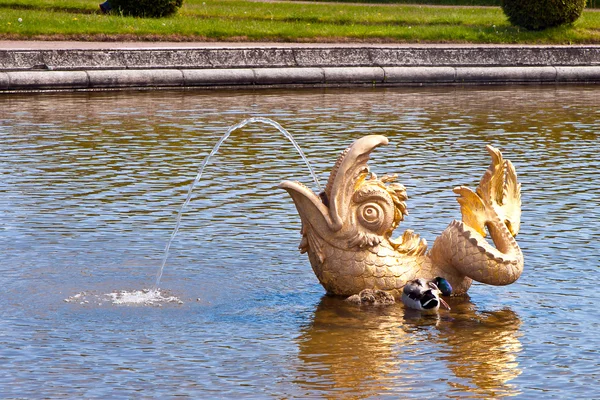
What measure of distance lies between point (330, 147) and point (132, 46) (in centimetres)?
784

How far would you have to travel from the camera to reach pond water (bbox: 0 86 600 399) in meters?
6.15

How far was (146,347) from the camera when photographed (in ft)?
21.5

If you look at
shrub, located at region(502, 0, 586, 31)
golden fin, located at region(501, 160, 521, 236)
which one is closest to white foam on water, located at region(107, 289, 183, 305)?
golden fin, located at region(501, 160, 521, 236)

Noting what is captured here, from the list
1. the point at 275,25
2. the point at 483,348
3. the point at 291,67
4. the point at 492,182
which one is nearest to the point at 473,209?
the point at 492,182

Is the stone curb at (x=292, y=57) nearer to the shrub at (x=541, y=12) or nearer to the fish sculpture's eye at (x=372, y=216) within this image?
the shrub at (x=541, y=12)

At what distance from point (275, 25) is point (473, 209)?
15.2 m

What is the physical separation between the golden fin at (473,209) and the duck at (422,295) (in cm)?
66

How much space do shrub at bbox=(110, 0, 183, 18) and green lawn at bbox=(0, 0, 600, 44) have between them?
26 centimetres

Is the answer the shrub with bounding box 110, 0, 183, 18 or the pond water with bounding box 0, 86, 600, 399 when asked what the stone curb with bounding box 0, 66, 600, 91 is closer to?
the pond water with bounding box 0, 86, 600, 399

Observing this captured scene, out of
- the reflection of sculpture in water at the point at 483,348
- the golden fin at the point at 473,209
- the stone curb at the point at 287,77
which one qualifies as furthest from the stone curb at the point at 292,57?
the reflection of sculpture in water at the point at 483,348

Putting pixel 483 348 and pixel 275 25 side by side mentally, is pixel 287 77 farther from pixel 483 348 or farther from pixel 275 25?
pixel 483 348

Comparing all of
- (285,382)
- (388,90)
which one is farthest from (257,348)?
(388,90)

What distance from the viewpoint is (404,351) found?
21.5 ft

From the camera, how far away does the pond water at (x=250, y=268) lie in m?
6.15
